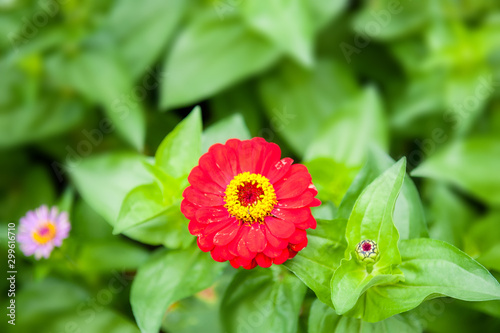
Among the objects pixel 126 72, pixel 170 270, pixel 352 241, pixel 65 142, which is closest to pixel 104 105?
pixel 126 72

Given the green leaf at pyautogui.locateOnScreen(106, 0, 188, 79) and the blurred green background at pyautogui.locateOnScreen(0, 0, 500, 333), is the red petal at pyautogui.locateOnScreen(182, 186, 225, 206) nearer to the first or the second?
the blurred green background at pyautogui.locateOnScreen(0, 0, 500, 333)

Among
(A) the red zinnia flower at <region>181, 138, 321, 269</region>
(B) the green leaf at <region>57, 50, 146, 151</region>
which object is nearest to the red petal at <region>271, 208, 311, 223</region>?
(A) the red zinnia flower at <region>181, 138, 321, 269</region>

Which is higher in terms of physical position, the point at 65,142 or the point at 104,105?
the point at 104,105

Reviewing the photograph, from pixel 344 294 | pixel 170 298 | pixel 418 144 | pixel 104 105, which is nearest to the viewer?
pixel 344 294

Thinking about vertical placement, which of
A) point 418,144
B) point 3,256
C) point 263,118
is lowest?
point 418,144

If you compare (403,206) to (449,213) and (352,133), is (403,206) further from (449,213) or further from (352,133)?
(449,213)

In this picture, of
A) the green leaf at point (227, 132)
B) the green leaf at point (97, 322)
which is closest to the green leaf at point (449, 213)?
the green leaf at point (227, 132)

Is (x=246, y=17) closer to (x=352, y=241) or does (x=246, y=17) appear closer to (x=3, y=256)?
(x=352, y=241)
